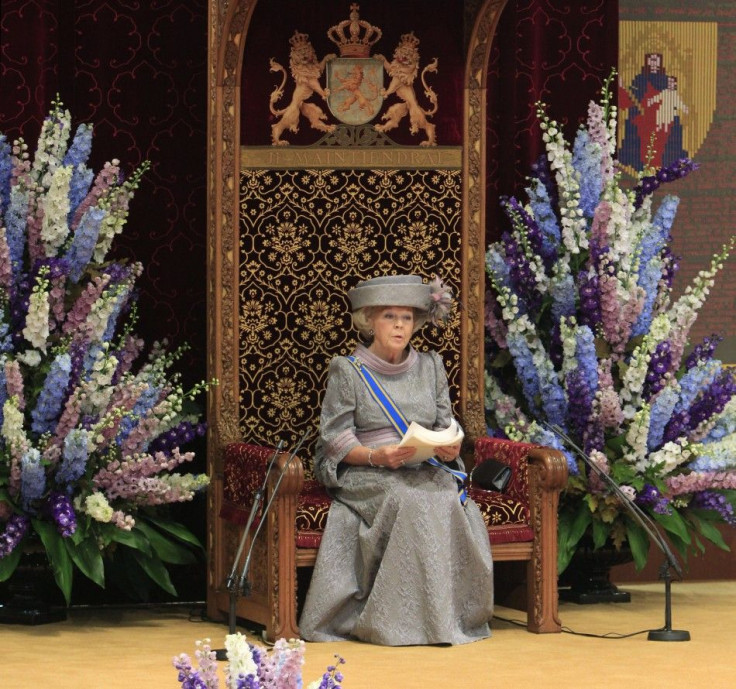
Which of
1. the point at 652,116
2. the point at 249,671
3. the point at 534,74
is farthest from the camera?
the point at 652,116

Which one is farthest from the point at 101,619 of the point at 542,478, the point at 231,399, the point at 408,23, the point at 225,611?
the point at 408,23

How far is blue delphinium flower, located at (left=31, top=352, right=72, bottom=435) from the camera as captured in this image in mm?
6805

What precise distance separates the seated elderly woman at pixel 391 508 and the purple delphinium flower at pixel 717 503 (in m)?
1.24

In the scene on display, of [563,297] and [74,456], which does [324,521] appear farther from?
[563,297]

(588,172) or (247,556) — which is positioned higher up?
(588,172)

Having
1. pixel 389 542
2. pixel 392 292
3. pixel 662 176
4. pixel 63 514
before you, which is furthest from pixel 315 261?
pixel 662 176

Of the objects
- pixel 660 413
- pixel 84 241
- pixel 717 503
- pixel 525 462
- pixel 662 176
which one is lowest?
pixel 717 503

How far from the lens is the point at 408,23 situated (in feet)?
24.8

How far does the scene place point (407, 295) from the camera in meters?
6.89

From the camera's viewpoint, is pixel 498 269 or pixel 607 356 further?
pixel 498 269

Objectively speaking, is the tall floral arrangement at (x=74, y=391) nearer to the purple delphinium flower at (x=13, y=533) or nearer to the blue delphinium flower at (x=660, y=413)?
the purple delphinium flower at (x=13, y=533)

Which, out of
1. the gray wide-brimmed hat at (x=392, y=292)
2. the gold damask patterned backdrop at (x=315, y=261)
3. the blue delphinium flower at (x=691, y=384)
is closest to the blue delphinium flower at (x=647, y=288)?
the blue delphinium flower at (x=691, y=384)

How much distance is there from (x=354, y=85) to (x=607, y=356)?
159cm

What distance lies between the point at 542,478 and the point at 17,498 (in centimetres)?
204
